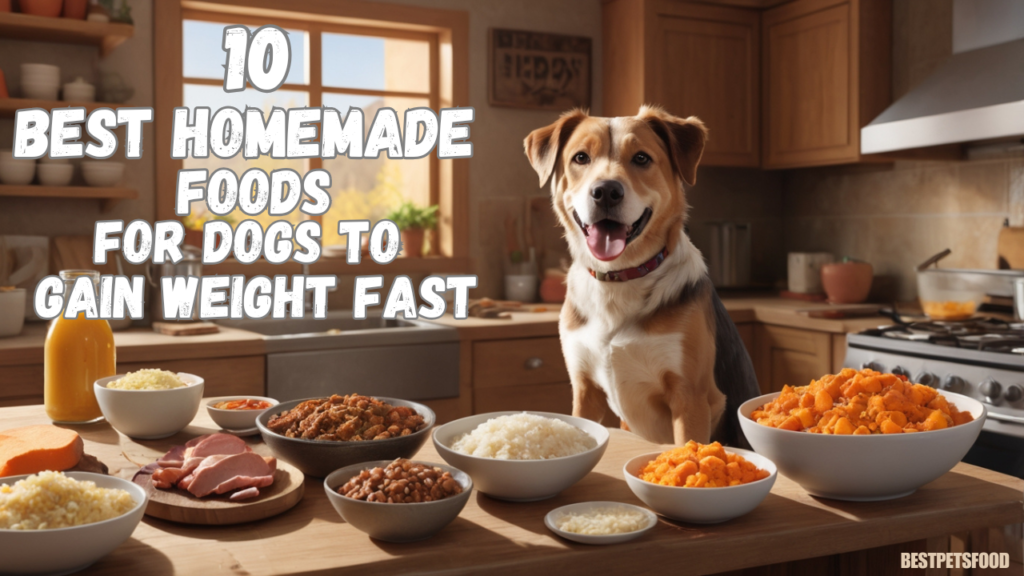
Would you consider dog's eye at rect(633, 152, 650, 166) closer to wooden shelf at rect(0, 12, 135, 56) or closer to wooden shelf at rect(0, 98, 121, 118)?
wooden shelf at rect(0, 12, 135, 56)

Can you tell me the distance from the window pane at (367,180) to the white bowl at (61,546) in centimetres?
297

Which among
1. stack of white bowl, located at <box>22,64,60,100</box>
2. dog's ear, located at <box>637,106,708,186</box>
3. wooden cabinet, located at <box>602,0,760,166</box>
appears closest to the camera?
dog's ear, located at <box>637,106,708,186</box>

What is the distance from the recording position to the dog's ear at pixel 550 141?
1818mm

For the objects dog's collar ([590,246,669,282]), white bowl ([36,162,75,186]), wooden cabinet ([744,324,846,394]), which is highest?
white bowl ([36,162,75,186])

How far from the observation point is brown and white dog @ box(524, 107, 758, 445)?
1.61 metres

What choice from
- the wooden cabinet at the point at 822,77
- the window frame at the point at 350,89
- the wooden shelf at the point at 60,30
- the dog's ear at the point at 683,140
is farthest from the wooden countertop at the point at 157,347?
the wooden cabinet at the point at 822,77

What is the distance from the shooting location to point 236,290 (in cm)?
327

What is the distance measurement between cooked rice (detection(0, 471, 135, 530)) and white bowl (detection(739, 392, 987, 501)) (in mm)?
753

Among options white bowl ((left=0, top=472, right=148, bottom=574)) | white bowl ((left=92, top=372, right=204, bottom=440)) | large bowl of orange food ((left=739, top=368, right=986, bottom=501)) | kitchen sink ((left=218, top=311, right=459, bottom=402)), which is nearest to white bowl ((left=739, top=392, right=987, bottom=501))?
large bowl of orange food ((left=739, top=368, right=986, bottom=501))

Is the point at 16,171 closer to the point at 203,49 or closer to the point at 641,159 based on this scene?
the point at 203,49

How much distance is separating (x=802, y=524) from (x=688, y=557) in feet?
0.52

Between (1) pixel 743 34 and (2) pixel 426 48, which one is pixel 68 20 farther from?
(1) pixel 743 34

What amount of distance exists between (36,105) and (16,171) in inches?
9.6

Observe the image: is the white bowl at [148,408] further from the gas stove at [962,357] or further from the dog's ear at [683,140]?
the gas stove at [962,357]
